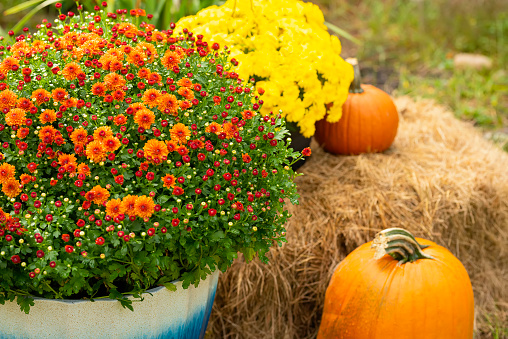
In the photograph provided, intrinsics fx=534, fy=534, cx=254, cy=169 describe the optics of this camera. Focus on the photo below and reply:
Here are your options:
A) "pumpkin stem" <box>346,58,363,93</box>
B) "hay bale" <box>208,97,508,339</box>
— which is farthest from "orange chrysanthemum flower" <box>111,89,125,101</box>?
"pumpkin stem" <box>346,58,363,93</box>

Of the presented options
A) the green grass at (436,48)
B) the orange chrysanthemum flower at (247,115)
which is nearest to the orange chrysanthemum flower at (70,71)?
the orange chrysanthemum flower at (247,115)

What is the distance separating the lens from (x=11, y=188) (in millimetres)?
1256

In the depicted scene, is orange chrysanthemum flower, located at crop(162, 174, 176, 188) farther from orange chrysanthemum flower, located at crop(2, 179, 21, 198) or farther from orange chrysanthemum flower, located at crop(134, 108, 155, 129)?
orange chrysanthemum flower, located at crop(2, 179, 21, 198)

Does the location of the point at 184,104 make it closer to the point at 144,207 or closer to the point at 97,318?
the point at 144,207

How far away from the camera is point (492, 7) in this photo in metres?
4.96

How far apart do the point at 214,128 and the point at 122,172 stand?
10.1 inches

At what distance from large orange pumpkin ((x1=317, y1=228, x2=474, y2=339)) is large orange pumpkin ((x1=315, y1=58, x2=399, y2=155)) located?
27.3 inches

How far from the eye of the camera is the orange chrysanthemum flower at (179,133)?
4.36 feet

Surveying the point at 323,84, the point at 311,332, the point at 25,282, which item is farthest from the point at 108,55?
the point at 311,332

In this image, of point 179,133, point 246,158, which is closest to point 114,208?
point 179,133

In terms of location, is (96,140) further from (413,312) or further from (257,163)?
(413,312)

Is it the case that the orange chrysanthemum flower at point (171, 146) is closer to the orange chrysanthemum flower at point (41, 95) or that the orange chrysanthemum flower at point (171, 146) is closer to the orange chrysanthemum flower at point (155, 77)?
the orange chrysanthemum flower at point (155, 77)

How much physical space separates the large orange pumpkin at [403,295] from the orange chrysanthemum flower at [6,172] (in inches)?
43.1

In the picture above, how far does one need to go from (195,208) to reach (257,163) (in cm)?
24
